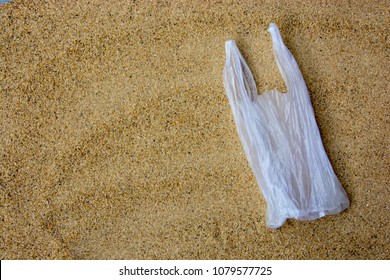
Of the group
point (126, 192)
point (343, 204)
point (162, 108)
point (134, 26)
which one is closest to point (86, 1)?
point (134, 26)

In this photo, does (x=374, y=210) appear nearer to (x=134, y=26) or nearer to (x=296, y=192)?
(x=296, y=192)

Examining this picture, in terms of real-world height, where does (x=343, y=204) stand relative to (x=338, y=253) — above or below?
above

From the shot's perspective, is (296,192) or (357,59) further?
(357,59)
